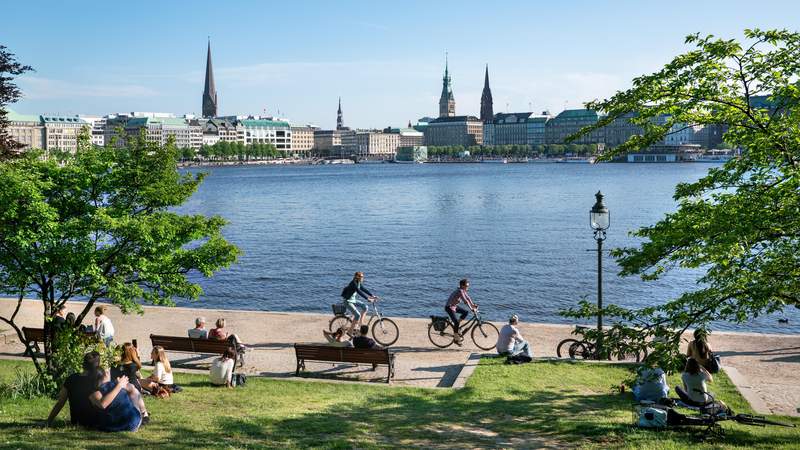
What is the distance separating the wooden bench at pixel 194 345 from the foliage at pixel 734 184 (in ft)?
27.7

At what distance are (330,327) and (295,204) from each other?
262ft

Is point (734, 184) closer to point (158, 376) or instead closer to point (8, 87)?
point (158, 376)

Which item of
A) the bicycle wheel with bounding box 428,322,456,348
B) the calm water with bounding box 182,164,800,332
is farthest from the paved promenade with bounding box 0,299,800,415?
the calm water with bounding box 182,164,800,332

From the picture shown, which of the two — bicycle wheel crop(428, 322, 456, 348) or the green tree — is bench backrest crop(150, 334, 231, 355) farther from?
bicycle wheel crop(428, 322, 456, 348)

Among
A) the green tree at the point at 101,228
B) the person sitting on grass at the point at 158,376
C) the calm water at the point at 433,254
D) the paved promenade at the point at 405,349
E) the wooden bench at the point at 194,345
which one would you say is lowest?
the calm water at the point at 433,254

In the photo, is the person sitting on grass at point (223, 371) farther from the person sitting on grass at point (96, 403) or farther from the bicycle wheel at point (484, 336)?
the bicycle wheel at point (484, 336)

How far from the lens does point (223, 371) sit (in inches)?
560

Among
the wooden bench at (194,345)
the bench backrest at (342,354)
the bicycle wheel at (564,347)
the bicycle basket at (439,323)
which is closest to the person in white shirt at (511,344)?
the bicycle wheel at (564,347)

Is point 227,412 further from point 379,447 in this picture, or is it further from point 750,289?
point 750,289

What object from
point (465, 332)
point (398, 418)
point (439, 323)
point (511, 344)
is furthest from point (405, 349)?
point (398, 418)

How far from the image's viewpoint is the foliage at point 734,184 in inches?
353

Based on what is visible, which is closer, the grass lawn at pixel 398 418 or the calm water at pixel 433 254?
the grass lawn at pixel 398 418

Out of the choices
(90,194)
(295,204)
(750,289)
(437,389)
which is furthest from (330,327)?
(295,204)

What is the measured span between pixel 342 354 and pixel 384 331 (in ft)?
14.2
